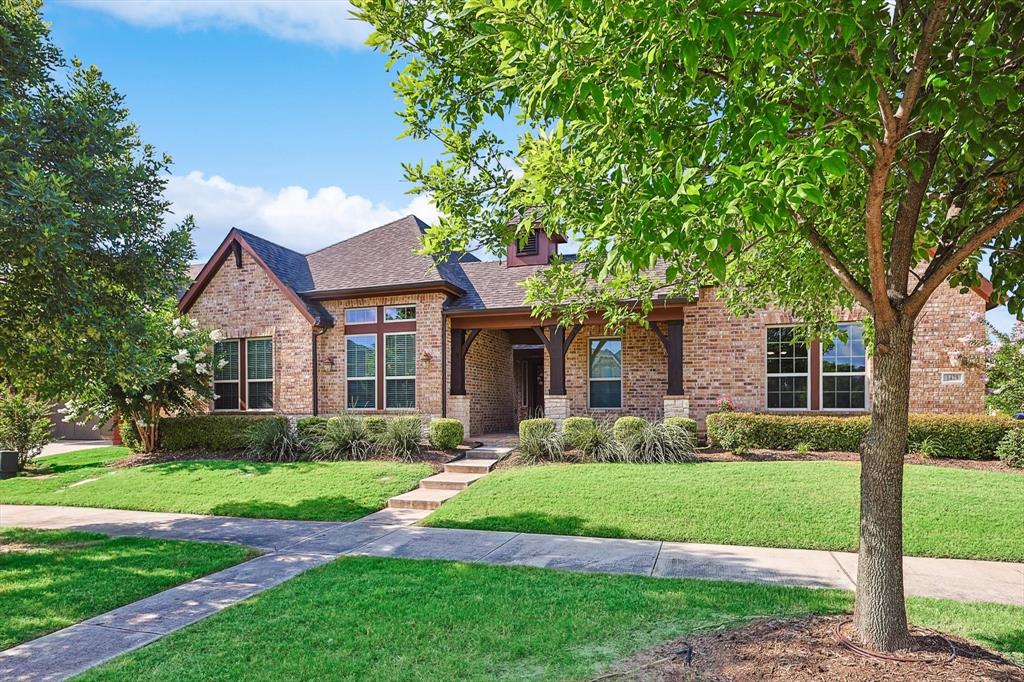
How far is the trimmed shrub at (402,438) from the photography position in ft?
43.5

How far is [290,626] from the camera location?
4.66 metres

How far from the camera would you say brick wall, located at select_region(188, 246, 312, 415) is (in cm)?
1659

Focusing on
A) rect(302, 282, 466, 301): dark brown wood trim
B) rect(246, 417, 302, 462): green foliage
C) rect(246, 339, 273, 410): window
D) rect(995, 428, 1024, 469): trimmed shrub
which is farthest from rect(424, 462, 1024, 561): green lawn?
rect(246, 339, 273, 410): window

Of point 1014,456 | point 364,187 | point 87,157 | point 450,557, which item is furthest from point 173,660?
point 1014,456

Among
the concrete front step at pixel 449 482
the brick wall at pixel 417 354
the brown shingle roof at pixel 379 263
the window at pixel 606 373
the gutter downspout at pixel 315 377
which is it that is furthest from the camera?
the gutter downspout at pixel 315 377

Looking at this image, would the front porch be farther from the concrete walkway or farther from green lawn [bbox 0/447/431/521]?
the concrete walkway

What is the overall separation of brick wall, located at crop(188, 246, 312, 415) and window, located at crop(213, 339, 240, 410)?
1.47 feet

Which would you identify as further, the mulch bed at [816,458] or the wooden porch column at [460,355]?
the wooden porch column at [460,355]

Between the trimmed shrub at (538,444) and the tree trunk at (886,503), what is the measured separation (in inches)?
327

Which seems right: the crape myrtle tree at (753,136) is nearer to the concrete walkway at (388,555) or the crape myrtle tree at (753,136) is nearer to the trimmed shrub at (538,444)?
the concrete walkway at (388,555)

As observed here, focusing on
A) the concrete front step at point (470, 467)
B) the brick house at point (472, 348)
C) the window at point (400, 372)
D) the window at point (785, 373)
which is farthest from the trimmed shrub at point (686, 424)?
the window at point (400, 372)

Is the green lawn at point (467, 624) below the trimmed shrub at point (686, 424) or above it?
below

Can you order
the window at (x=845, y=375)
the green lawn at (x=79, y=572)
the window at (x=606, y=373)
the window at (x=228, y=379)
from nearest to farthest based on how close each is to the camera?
the green lawn at (x=79, y=572) → the window at (x=845, y=375) → the window at (x=606, y=373) → the window at (x=228, y=379)

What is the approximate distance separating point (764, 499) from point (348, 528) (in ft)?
19.5
